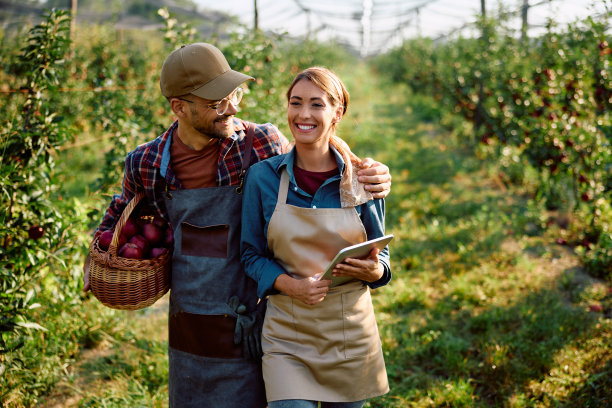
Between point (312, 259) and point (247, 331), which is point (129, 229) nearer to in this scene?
point (247, 331)

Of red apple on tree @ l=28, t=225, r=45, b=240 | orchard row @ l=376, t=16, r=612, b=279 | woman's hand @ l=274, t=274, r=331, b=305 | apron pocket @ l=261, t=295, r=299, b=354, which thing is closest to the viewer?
woman's hand @ l=274, t=274, r=331, b=305

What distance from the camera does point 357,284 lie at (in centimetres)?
176

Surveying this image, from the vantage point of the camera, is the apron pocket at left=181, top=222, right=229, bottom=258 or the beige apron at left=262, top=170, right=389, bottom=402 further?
the apron pocket at left=181, top=222, right=229, bottom=258

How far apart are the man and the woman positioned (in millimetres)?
98

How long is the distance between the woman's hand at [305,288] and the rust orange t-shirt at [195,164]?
0.48 metres

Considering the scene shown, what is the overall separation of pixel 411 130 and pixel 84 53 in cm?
580

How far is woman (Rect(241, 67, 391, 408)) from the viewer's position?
1.66 m

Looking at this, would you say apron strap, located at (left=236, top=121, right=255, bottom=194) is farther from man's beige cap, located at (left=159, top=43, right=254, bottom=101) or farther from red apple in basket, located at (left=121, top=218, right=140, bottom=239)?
red apple in basket, located at (left=121, top=218, right=140, bottom=239)

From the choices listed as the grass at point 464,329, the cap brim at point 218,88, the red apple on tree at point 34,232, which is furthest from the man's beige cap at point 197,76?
the grass at point 464,329

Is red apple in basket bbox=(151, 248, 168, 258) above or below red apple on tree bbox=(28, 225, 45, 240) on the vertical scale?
above

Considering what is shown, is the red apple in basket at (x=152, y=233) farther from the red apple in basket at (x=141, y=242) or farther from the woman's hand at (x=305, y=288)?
the woman's hand at (x=305, y=288)

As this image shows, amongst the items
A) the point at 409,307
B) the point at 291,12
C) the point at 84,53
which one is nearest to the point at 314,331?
the point at 409,307

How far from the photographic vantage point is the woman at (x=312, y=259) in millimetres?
1662

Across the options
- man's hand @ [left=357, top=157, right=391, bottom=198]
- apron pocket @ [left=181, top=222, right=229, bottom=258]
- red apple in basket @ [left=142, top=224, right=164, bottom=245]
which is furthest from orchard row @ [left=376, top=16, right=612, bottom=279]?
red apple in basket @ [left=142, top=224, right=164, bottom=245]
